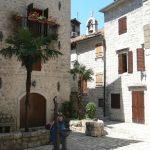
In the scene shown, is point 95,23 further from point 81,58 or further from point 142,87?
point 142,87

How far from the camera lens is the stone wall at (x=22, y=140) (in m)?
11.2

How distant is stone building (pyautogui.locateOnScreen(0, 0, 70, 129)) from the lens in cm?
1631

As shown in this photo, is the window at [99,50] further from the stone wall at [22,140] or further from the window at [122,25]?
the stone wall at [22,140]

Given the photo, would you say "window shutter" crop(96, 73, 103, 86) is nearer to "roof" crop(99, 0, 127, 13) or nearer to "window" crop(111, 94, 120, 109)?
"window" crop(111, 94, 120, 109)

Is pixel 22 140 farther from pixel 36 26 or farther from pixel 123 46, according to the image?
pixel 123 46

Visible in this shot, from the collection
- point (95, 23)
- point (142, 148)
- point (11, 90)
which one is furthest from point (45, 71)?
point (95, 23)

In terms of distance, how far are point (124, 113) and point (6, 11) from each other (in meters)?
10.8

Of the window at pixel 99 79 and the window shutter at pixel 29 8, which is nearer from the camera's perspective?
the window shutter at pixel 29 8

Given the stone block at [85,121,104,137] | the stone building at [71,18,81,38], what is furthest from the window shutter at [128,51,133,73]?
the stone building at [71,18,81,38]

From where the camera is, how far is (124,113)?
2042 cm

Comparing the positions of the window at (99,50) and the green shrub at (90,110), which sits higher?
the window at (99,50)

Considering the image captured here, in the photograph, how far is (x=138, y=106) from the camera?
19.1m

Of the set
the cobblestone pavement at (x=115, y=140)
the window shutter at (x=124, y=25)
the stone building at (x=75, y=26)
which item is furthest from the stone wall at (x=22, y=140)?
the stone building at (x=75, y=26)

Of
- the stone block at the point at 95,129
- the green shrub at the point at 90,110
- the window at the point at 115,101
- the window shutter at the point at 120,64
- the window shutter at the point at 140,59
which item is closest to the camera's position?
the stone block at the point at 95,129
